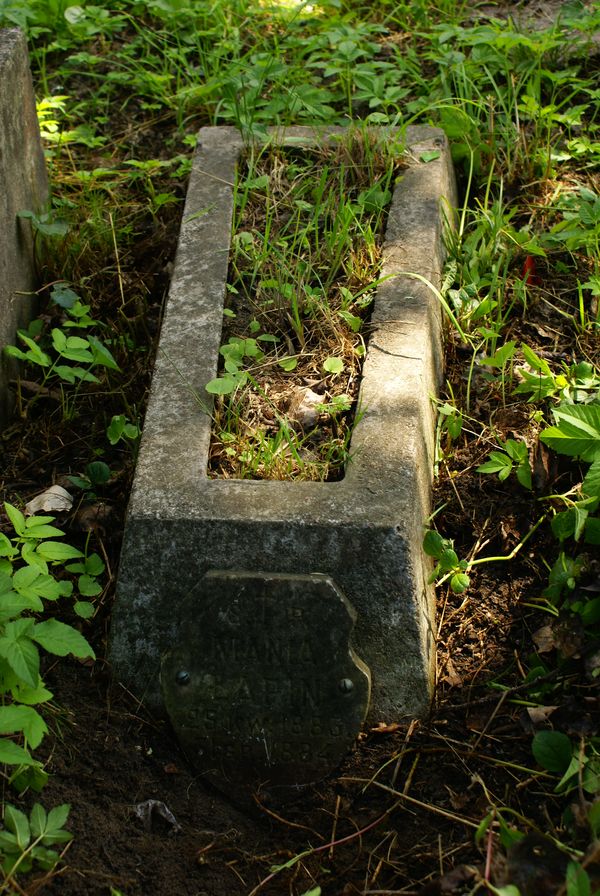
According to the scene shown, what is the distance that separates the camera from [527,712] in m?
2.23

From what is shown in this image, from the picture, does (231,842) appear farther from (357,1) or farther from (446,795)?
(357,1)

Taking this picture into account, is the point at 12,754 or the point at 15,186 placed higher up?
the point at 15,186

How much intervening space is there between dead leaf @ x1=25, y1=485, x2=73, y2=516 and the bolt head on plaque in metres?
0.66

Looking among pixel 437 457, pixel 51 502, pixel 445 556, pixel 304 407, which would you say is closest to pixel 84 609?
pixel 51 502

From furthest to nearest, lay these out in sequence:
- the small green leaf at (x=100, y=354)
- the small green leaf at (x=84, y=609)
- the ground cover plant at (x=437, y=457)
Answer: the small green leaf at (x=100, y=354) < the small green leaf at (x=84, y=609) < the ground cover plant at (x=437, y=457)

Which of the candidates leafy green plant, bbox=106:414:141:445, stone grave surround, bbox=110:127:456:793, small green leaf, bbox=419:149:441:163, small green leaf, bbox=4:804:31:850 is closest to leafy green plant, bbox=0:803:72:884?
small green leaf, bbox=4:804:31:850

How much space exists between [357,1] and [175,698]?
3174mm

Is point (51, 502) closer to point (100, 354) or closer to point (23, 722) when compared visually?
point (100, 354)

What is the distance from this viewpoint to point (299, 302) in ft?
9.44

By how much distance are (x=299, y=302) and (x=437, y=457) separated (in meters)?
0.59

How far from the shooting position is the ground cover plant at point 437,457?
6.73 feet

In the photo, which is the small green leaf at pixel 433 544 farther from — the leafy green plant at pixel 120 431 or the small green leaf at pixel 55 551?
the leafy green plant at pixel 120 431

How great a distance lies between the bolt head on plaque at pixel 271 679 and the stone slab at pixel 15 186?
1095mm

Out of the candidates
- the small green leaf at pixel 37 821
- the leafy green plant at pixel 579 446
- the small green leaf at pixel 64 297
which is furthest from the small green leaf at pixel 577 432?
the small green leaf at pixel 64 297
